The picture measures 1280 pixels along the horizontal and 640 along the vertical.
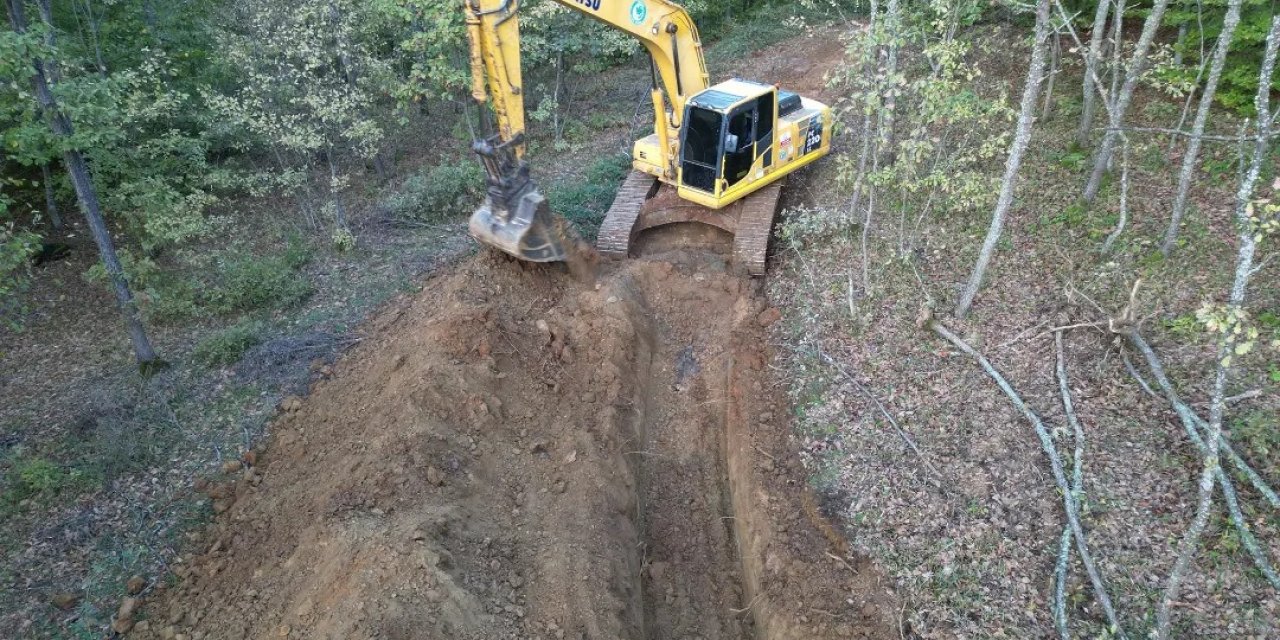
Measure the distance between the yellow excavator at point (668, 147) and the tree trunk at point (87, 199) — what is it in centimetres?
443

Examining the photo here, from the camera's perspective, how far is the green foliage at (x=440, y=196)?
13172 millimetres

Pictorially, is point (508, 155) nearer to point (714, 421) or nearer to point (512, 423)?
point (512, 423)

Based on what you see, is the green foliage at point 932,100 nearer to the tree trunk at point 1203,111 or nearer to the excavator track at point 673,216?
the excavator track at point 673,216

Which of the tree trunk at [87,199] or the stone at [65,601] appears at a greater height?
the tree trunk at [87,199]

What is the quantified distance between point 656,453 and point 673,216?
4.55 m

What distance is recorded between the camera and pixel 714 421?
8.81 m

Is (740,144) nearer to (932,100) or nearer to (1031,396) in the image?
(932,100)

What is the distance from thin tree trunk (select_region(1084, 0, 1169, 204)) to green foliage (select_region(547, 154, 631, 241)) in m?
7.28

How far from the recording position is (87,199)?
8.36 meters

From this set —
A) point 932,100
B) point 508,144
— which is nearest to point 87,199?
point 508,144

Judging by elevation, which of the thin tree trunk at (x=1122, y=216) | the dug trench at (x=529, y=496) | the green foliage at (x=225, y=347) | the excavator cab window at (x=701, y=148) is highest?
the excavator cab window at (x=701, y=148)

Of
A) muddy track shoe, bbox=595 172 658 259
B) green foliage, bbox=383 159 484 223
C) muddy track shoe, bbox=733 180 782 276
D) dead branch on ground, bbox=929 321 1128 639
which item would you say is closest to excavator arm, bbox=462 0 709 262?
muddy track shoe, bbox=595 172 658 259

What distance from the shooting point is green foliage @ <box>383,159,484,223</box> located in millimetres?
13172

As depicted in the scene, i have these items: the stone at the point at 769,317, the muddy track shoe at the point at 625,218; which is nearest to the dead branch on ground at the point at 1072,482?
the stone at the point at 769,317
